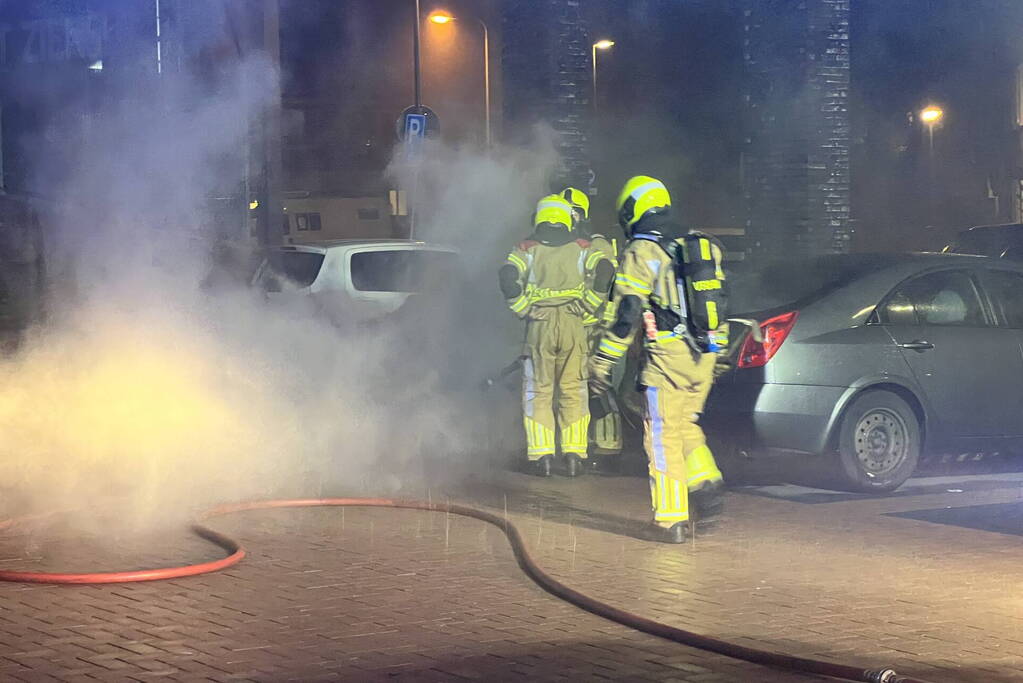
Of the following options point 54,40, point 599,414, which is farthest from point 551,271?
point 54,40

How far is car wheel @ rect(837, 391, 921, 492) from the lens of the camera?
8.95 m

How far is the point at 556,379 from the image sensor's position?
10.3m

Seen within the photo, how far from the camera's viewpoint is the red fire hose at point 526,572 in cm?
510

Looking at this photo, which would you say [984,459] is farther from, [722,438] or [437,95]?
[437,95]

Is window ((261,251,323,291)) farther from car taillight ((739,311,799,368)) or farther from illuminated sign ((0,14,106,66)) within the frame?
car taillight ((739,311,799,368))

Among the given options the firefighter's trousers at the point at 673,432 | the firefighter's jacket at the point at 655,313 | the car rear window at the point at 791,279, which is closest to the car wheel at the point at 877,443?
the car rear window at the point at 791,279

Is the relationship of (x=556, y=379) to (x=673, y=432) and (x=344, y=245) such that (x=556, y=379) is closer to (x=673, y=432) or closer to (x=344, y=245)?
(x=673, y=432)

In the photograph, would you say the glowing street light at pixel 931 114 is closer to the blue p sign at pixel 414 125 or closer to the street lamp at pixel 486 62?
the street lamp at pixel 486 62

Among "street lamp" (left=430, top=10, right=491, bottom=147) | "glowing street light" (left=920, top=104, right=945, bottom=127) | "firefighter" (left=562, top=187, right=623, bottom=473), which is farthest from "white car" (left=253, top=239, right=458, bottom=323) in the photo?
"glowing street light" (left=920, top=104, right=945, bottom=127)

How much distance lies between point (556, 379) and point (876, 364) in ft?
7.62

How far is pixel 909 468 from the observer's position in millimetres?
9227

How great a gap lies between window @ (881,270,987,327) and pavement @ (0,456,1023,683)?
1180 millimetres

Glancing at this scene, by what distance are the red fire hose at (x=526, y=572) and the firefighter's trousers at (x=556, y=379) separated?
1841 millimetres

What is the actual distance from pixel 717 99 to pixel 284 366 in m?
24.4
